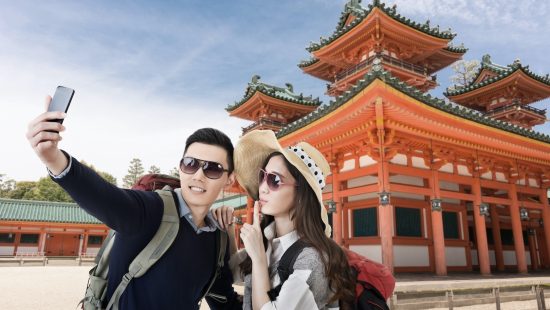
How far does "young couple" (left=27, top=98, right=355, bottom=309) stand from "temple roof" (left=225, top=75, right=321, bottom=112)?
13.7 meters

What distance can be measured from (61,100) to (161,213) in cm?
66

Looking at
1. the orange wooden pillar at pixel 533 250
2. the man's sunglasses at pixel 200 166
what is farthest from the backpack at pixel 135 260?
the orange wooden pillar at pixel 533 250

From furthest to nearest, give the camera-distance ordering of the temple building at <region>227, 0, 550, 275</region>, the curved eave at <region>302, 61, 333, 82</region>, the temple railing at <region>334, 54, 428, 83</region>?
the curved eave at <region>302, 61, 333, 82</region> < the temple railing at <region>334, 54, 428, 83</region> < the temple building at <region>227, 0, 550, 275</region>

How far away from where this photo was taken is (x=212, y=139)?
1.78 m

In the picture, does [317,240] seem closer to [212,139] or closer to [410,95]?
[212,139]

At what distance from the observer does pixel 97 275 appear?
1538mm

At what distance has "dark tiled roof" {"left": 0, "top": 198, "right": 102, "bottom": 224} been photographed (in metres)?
23.9

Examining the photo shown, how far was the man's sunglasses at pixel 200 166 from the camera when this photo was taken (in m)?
1.73

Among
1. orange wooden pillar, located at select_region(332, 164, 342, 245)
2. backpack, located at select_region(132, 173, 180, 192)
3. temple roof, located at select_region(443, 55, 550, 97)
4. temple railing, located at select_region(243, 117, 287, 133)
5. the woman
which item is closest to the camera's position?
the woman

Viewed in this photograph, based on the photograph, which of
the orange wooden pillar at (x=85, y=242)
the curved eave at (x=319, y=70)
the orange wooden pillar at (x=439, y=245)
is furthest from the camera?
the orange wooden pillar at (x=85, y=242)

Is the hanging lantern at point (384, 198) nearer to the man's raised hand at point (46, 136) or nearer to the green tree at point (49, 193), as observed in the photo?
the man's raised hand at point (46, 136)

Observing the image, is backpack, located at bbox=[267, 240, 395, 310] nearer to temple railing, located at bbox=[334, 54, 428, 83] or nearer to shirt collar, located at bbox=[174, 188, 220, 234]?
shirt collar, located at bbox=[174, 188, 220, 234]

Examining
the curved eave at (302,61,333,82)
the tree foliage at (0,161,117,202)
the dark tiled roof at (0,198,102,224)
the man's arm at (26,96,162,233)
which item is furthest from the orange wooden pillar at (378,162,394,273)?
the tree foliage at (0,161,117,202)

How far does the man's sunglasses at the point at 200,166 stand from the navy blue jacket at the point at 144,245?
21 cm
